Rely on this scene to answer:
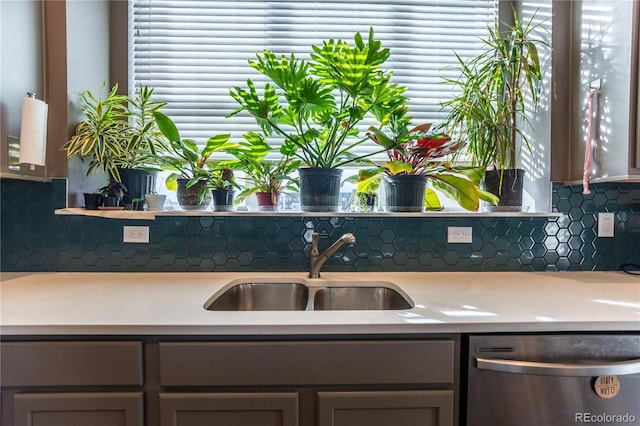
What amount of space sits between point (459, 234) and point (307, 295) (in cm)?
77

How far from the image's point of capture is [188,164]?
1.60 m

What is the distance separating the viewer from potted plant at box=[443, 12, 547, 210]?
151 centimetres

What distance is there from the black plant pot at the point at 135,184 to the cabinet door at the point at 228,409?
2.97 feet

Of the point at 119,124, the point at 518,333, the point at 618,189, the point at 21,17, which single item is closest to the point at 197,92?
the point at 119,124

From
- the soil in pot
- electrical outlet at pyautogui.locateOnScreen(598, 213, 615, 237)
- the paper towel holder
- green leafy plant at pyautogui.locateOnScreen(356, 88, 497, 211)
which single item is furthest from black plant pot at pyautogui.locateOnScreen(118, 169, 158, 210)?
electrical outlet at pyautogui.locateOnScreen(598, 213, 615, 237)

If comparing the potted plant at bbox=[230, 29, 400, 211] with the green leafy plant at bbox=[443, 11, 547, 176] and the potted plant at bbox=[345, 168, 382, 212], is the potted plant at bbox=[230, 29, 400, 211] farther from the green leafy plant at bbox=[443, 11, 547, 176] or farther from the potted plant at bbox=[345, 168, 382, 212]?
the green leafy plant at bbox=[443, 11, 547, 176]

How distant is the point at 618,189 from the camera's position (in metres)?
1.62

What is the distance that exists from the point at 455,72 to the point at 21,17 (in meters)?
1.91

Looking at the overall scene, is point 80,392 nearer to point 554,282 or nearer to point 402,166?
point 402,166

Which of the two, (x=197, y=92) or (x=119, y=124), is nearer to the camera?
(x=119, y=124)

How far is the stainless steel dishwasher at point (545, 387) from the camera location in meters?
0.96

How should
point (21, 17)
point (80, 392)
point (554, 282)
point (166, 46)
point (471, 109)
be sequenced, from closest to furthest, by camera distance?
point (80, 392) → point (21, 17) → point (554, 282) → point (471, 109) → point (166, 46)

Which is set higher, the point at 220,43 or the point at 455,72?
the point at 220,43

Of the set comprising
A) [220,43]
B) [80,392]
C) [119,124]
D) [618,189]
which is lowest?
[80,392]
